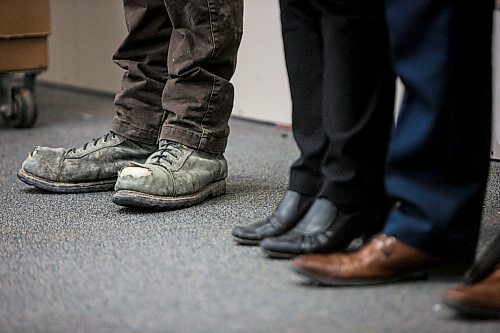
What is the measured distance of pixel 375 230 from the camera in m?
1.10

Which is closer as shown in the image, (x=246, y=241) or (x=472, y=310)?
(x=472, y=310)

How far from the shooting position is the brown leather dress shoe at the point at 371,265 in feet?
3.21

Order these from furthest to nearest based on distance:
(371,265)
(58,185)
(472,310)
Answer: (58,185) → (371,265) → (472,310)

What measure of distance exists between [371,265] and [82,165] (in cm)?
Result: 72

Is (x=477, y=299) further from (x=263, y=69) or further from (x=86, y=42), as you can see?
(x=86, y=42)

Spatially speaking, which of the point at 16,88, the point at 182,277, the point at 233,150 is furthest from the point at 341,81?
the point at 16,88

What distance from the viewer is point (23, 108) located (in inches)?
86.9

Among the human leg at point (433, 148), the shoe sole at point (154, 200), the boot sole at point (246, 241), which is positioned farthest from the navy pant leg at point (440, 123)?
the shoe sole at point (154, 200)

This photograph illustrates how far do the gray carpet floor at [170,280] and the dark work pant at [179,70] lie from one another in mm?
141

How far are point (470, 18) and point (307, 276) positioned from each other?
0.36 m

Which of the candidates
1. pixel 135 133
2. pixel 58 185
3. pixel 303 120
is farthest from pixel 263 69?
pixel 303 120

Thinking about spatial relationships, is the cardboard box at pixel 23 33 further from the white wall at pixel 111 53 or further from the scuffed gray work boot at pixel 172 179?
the scuffed gray work boot at pixel 172 179

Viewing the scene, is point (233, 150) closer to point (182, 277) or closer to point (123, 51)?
point (123, 51)

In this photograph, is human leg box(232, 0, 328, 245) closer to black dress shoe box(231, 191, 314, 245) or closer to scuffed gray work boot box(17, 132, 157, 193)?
black dress shoe box(231, 191, 314, 245)
